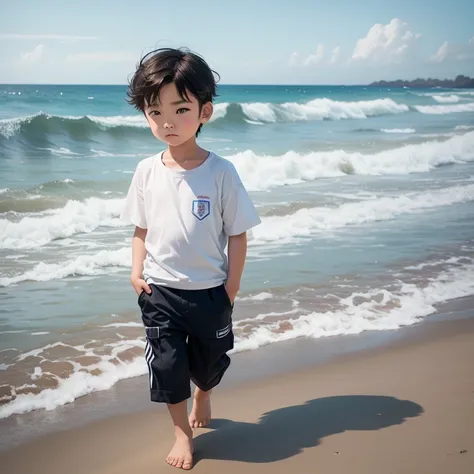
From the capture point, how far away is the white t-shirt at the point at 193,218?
2.54 meters

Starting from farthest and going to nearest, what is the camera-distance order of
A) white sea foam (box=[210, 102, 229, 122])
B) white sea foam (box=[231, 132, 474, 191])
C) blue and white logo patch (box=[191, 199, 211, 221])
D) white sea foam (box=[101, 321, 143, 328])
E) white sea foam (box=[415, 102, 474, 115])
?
white sea foam (box=[415, 102, 474, 115]), white sea foam (box=[210, 102, 229, 122]), white sea foam (box=[231, 132, 474, 191]), white sea foam (box=[101, 321, 143, 328]), blue and white logo patch (box=[191, 199, 211, 221])

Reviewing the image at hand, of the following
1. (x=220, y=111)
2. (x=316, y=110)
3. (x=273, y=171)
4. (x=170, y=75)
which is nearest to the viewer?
(x=170, y=75)

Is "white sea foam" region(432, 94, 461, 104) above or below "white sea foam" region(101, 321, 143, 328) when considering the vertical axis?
above

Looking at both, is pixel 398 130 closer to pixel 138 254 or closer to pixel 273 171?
pixel 273 171

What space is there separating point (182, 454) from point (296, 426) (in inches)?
22.2

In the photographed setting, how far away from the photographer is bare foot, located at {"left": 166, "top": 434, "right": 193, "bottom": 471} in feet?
8.38

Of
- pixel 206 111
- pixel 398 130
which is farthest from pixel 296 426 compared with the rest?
pixel 398 130

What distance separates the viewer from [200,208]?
8.34 ft

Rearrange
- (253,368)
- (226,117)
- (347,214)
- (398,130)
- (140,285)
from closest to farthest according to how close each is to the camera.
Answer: (140,285) < (253,368) < (347,214) < (226,117) < (398,130)

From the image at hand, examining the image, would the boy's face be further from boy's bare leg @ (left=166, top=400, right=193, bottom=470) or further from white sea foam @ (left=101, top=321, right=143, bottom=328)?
white sea foam @ (left=101, top=321, right=143, bottom=328)

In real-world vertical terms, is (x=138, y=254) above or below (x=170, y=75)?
below

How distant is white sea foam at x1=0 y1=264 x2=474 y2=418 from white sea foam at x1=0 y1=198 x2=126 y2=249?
3653mm

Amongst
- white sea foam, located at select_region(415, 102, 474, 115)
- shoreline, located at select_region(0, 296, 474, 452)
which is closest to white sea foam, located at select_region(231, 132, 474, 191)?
shoreline, located at select_region(0, 296, 474, 452)

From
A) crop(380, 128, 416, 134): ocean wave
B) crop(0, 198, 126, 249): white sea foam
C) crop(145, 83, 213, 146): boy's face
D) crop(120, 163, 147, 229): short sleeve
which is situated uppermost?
crop(145, 83, 213, 146): boy's face
